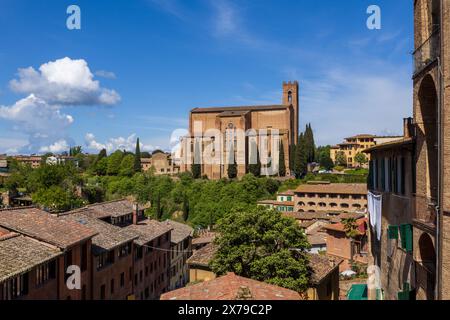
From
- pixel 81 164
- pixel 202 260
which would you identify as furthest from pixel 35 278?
pixel 81 164

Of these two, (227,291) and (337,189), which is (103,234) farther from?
(337,189)

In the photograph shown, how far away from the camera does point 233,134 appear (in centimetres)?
9269

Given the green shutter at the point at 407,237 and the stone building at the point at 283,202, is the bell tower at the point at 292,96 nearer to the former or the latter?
the stone building at the point at 283,202

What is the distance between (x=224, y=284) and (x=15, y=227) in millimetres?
11820

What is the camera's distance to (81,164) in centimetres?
12369

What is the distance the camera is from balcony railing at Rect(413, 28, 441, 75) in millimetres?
10805

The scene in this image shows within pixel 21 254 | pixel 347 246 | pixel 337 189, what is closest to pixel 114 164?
pixel 337 189

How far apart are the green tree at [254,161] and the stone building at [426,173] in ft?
219

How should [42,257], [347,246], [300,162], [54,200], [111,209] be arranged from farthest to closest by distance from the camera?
[300,162], [54,200], [347,246], [111,209], [42,257]

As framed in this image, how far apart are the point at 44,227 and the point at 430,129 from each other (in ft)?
59.4

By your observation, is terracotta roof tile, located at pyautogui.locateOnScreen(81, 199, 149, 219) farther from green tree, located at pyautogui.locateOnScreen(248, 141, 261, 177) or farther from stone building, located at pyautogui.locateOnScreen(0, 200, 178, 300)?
green tree, located at pyautogui.locateOnScreen(248, 141, 261, 177)

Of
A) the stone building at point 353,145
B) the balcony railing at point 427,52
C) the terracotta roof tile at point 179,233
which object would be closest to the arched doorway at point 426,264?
the balcony railing at point 427,52

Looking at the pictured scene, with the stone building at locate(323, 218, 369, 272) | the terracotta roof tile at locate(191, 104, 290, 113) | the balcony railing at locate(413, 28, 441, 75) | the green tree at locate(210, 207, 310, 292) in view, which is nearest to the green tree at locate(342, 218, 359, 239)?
the stone building at locate(323, 218, 369, 272)
